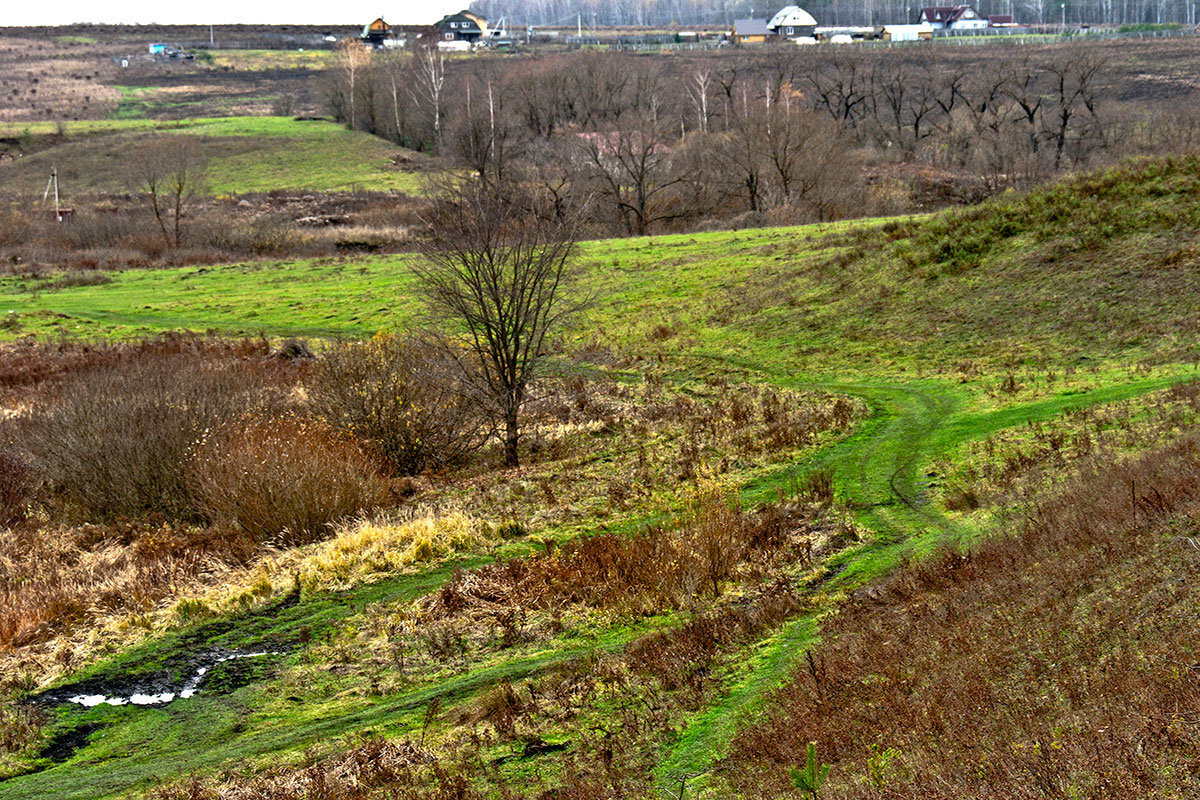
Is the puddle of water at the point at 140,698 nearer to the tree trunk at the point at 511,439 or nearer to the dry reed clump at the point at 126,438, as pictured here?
the dry reed clump at the point at 126,438

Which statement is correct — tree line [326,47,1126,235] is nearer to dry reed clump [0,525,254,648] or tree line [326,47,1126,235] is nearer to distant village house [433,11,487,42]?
dry reed clump [0,525,254,648]

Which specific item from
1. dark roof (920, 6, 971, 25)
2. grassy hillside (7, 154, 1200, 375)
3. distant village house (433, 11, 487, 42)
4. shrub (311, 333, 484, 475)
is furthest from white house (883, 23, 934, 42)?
shrub (311, 333, 484, 475)

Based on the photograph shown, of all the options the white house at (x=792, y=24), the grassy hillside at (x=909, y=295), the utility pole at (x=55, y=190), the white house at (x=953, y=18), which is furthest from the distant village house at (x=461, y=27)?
the grassy hillside at (x=909, y=295)

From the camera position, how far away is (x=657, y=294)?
1215 inches

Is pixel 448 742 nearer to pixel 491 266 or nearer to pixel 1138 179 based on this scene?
pixel 491 266

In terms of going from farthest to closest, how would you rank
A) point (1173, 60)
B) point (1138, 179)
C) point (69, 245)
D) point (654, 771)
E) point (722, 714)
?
point (1173, 60)
point (69, 245)
point (1138, 179)
point (722, 714)
point (654, 771)

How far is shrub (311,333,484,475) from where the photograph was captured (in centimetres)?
1927

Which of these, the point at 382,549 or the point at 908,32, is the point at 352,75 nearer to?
the point at 382,549

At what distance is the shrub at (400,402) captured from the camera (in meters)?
19.3

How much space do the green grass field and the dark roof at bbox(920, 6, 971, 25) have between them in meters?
145

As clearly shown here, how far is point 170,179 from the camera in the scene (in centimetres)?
6034

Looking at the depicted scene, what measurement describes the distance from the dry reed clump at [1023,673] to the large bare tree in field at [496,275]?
1083 centimetres

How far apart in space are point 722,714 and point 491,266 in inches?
471

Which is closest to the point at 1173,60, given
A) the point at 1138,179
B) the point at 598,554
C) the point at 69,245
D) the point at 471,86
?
the point at 471,86
